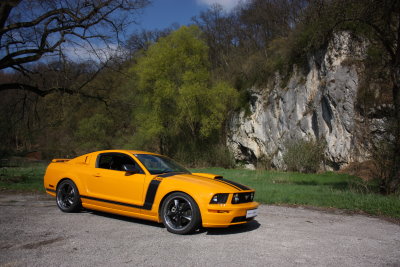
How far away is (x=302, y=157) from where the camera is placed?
2211cm

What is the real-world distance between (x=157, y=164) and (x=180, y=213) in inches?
55.7

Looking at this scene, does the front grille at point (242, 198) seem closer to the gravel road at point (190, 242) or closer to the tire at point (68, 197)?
the gravel road at point (190, 242)

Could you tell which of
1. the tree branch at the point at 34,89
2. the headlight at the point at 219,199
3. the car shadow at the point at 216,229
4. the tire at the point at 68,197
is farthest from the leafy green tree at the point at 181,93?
the headlight at the point at 219,199

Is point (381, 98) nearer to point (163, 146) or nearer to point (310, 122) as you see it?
point (310, 122)

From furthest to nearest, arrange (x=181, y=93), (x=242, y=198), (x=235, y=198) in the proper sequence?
(x=181, y=93)
(x=242, y=198)
(x=235, y=198)

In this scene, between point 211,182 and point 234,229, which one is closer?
point 211,182

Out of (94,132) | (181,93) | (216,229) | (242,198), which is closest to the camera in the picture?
(242,198)

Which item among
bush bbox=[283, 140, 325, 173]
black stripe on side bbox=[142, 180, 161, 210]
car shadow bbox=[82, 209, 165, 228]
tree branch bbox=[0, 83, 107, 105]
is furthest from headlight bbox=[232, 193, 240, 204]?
bush bbox=[283, 140, 325, 173]

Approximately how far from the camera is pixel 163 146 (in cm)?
3928

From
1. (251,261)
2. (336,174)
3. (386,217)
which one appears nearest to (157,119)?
(336,174)

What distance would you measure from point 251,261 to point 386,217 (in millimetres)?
5097

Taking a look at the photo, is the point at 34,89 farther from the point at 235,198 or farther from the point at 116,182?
the point at 235,198

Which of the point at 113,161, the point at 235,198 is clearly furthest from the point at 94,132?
the point at 235,198

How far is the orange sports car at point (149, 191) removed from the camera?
5719 millimetres
